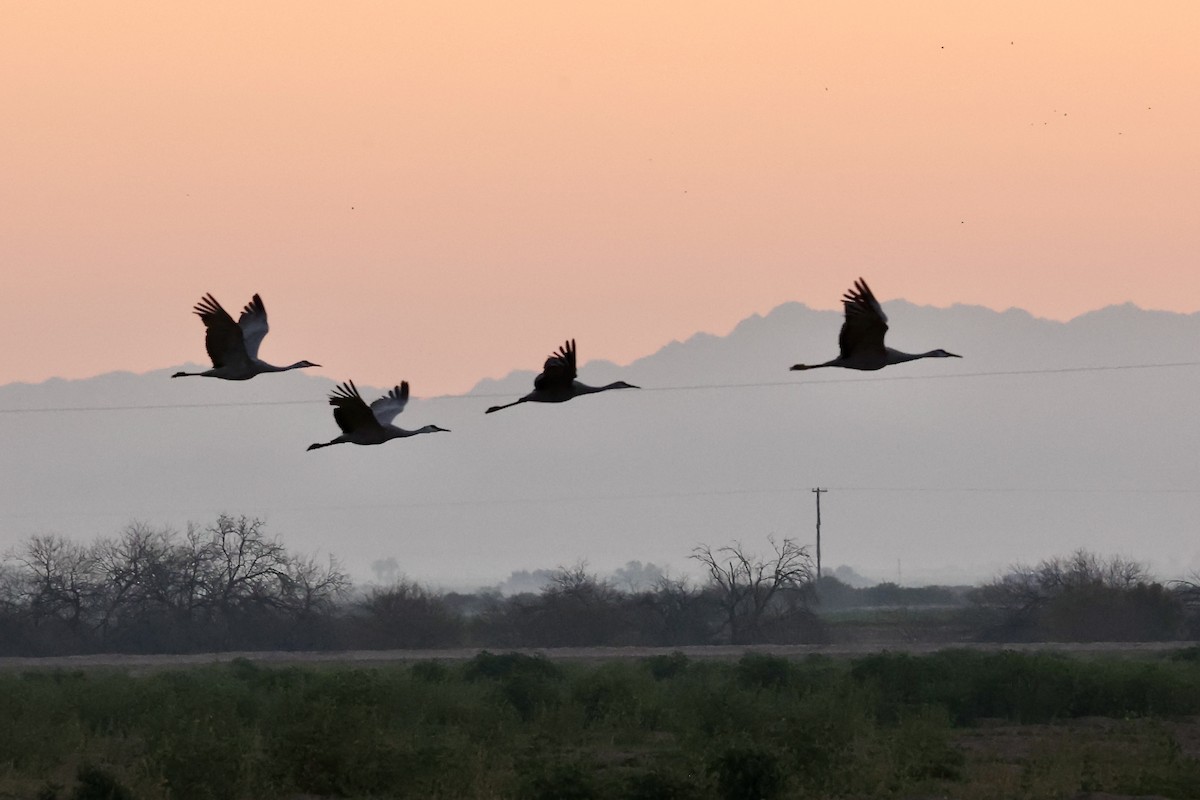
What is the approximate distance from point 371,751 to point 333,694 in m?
1.80

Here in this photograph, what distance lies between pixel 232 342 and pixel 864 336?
22.2ft

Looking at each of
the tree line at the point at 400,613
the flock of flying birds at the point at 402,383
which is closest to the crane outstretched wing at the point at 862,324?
the flock of flying birds at the point at 402,383

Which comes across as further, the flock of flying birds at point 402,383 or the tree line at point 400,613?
the tree line at point 400,613

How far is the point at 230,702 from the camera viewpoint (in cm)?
3391

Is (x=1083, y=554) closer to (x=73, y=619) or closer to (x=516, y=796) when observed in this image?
(x=73, y=619)

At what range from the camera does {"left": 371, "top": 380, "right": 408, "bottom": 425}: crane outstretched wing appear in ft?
67.6

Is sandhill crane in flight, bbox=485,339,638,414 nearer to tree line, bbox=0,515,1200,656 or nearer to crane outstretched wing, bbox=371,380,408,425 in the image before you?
crane outstretched wing, bbox=371,380,408,425

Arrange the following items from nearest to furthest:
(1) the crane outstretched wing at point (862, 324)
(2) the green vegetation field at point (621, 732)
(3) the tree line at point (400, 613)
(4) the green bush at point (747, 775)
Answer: (1) the crane outstretched wing at point (862, 324), (4) the green bush at point (747, 775), (2) the green vegetation field at point (621, 732), (3) the tree line at point (400, 613)

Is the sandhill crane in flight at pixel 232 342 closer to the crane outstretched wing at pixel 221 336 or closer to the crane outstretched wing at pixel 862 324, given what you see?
the crane outstretched wing at pixel 221 336

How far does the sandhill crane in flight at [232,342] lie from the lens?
1903cm

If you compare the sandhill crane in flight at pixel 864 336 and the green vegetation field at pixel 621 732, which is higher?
the sandhill crane in flight at pixel 864 336

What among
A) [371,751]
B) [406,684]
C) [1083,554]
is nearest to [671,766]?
[371,751]

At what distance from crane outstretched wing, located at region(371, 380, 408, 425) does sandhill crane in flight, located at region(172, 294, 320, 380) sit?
973 millimetres

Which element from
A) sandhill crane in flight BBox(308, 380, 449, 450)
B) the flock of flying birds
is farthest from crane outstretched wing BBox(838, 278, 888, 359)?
sandhill crane in flight BBox(308, 380, 449, 450)
